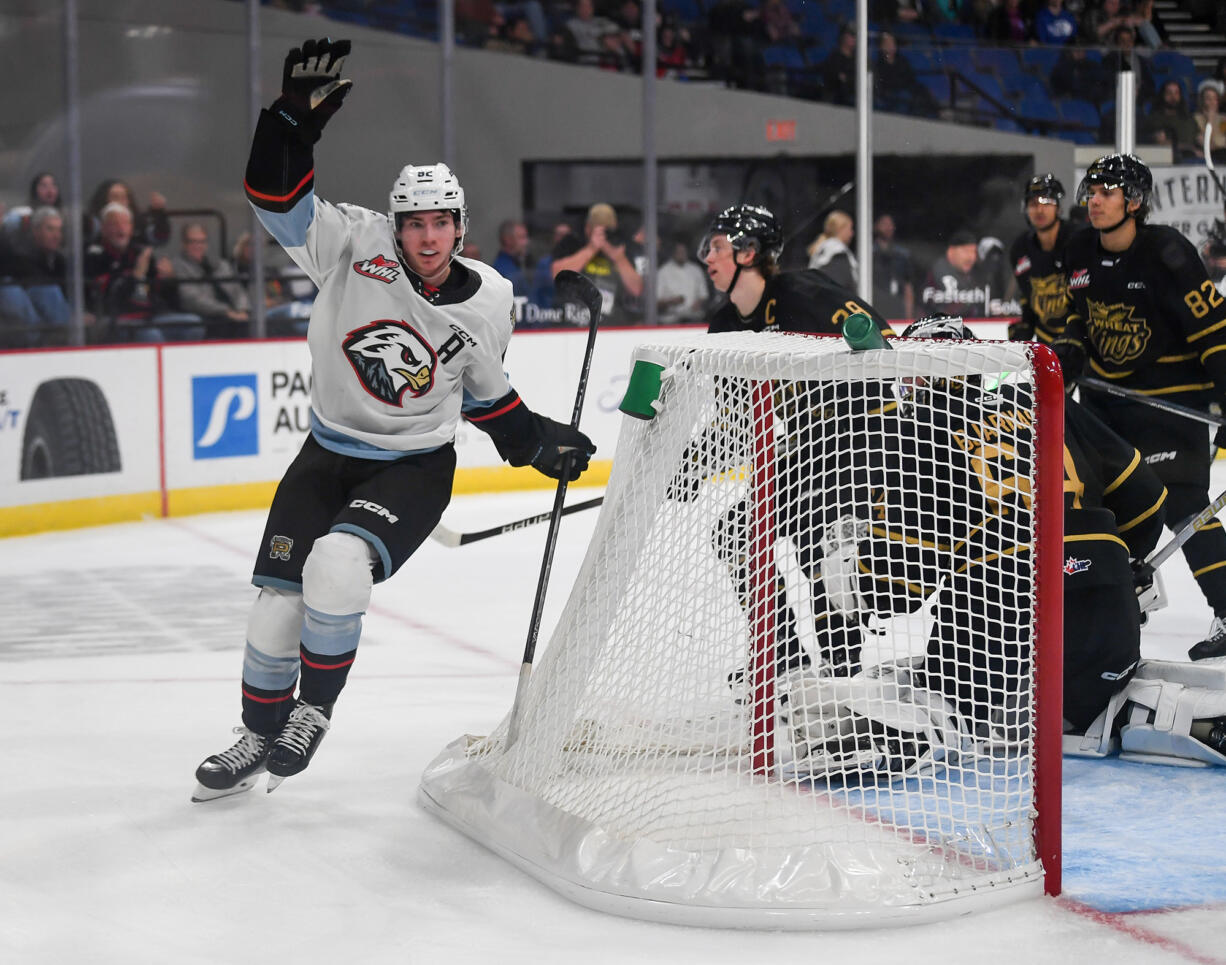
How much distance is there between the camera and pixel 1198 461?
3.82m

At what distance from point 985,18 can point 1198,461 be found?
263 inches

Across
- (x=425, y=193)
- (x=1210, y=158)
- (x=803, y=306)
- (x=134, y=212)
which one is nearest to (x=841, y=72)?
(x=1210, y=158)

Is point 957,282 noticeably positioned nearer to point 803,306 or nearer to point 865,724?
point 803,306

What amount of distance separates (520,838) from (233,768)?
581 millimetres

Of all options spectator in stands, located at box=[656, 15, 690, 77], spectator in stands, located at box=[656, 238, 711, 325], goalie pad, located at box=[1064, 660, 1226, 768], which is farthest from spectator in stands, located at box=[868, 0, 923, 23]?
goalie pad, located at box=[1064, 660, 1226, 768]

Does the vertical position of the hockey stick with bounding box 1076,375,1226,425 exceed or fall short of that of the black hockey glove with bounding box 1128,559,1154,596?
it exceeds it

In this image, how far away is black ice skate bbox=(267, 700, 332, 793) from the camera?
2617mm

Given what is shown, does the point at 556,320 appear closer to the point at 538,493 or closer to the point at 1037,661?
the point at 538,493

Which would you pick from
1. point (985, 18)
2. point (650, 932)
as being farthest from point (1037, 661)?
point (985, 18)

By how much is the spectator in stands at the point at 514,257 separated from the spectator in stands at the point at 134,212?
5.38 feet

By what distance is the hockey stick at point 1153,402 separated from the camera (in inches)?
147

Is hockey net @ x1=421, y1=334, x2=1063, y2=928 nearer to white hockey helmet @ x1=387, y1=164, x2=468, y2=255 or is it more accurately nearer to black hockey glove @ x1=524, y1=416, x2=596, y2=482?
black hockey glove @ x1=524, y1=416, x2=596, y2=482

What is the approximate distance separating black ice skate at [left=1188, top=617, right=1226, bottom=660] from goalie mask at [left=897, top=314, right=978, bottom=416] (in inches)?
51.4

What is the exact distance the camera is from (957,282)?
8.25m
